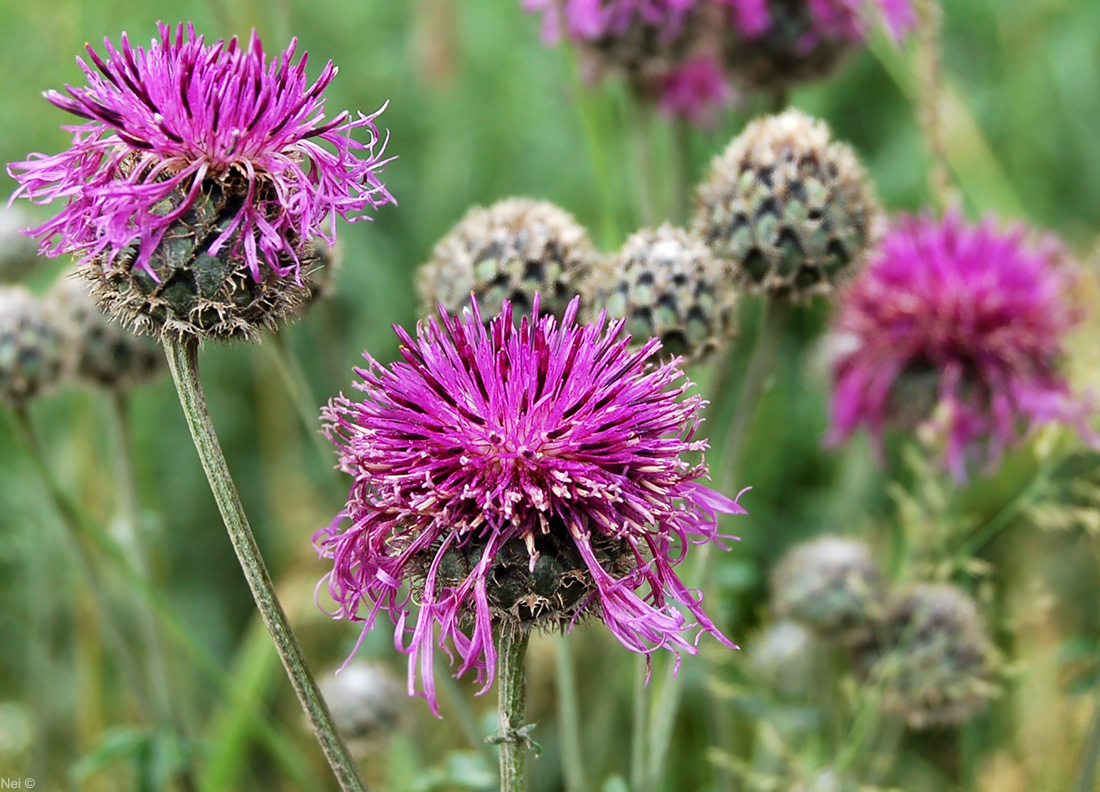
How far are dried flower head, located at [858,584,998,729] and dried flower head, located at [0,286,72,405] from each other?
243 centimetres

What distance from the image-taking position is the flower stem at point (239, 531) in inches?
66.4

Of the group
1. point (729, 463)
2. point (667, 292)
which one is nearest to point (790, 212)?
point (667, 292)

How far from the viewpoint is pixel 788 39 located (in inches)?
143

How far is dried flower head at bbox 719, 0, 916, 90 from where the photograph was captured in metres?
3.61

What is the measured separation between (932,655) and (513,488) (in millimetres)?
1850

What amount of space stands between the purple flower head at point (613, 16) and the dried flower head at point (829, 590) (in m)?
1.74

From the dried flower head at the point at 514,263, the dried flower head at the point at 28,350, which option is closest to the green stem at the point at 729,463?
the dried flower head at the point at 514,263

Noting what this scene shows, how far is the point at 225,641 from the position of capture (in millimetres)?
4539

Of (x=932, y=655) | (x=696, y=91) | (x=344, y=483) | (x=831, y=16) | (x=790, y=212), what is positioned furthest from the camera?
(x=696, y=91)

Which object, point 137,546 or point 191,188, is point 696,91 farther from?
point 191,188

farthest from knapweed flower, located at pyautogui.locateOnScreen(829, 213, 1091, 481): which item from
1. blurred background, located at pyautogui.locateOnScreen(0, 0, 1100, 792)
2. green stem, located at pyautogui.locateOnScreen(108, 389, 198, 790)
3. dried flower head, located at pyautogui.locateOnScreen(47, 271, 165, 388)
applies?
green stem, located at pyautogui.locateOnScreen(108, 389, 198, 790)

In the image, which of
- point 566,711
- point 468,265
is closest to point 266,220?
point 468,265

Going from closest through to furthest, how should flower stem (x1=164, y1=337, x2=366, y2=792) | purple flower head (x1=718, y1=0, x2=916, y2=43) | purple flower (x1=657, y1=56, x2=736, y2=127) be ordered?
flower stem (x1=164, y1=337, x2=366, y2=792) → purple flower head (x1=718, y1=0, x2=916, y2=43) → purple flower (x1=657, y1=56, x2=736, y2=127)

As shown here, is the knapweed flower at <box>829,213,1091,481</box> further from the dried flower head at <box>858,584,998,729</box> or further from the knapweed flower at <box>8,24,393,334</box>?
the knapweed flower at <box>8,24,393,334</box>
